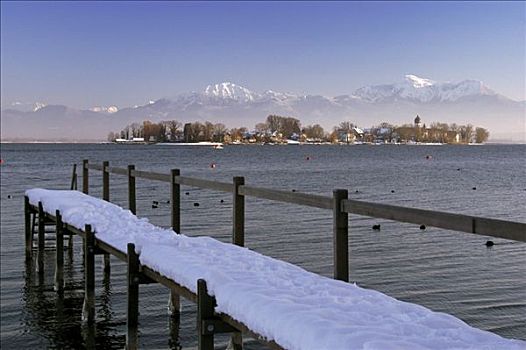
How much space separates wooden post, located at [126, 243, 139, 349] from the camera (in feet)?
30.7

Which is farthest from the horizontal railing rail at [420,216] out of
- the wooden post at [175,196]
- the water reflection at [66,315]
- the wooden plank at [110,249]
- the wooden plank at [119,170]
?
the wooden plank at [119,170]

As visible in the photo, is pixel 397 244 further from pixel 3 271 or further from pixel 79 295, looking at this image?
pixel 3 271

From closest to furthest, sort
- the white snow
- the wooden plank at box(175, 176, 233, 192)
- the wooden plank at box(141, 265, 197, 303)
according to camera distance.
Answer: the white snow, the wooden plank at box(141, 265, 197, 303), the wooden plank at box(175, 176, 233, 192)

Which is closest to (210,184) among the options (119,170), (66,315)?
(66,315)

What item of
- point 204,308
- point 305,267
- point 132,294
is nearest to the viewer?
point 204,308

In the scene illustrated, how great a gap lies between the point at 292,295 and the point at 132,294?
164 inches

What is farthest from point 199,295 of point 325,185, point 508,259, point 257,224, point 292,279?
point 325,185

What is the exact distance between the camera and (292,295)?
6293 mm

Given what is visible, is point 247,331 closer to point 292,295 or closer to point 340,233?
point 292,295

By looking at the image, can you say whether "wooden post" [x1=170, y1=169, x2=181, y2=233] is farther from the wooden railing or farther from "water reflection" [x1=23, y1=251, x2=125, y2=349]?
"water reflection" [x1=23, y1=251, x2=125, y2=349]

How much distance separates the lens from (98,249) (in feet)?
40.4

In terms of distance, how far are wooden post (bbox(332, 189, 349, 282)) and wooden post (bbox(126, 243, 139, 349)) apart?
9.68ft

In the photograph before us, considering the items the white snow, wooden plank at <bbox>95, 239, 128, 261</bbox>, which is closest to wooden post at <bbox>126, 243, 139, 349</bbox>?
the white snow

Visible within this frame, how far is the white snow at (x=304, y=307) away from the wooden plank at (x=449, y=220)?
793 millimetres
